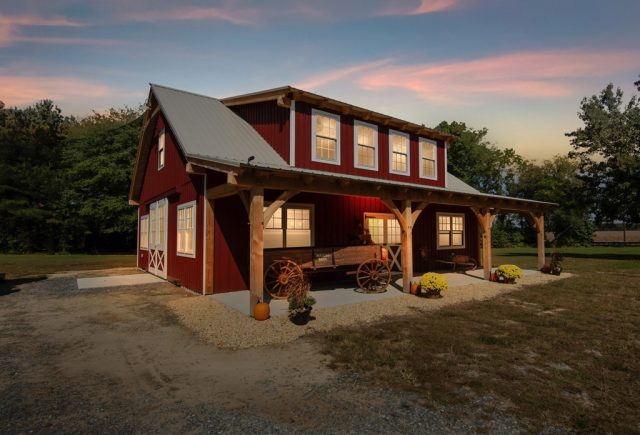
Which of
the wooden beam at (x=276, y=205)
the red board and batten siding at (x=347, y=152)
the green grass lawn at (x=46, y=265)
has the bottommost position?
the green grass lawn at (x=46, y=265)

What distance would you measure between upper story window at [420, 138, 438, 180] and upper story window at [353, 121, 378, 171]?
2.79 meters

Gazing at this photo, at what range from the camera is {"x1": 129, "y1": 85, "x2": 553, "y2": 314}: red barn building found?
9.59 meters

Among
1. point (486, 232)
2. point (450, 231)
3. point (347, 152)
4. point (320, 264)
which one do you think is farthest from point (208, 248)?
point (450, 231)

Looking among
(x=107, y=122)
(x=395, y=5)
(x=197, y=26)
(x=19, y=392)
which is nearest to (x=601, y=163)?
(x=395, y=5)

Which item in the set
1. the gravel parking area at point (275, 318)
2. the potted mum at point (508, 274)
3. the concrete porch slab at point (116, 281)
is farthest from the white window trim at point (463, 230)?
the concrete porch slab at point (116, 281)

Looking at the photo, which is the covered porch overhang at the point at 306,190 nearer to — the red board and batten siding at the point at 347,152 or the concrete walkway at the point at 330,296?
the concrete walkway at the point at 330,296

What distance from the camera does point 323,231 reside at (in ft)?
40.2

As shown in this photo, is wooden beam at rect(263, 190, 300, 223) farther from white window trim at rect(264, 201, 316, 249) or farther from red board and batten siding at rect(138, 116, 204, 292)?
red board and batten siding at rect(138, 116, 204, 292)

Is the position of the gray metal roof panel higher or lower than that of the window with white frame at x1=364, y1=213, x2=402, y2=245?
higher

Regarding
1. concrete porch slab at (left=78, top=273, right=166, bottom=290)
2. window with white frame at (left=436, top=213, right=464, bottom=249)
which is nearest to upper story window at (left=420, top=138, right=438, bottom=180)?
window with white frame at (left=436, top=213, right=464, bottom=249)

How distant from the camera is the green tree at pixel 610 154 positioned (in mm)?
24458

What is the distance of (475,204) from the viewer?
12938 millimetres

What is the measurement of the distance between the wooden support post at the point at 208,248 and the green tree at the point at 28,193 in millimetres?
25717

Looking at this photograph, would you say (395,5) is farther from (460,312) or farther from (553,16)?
(460,312)
